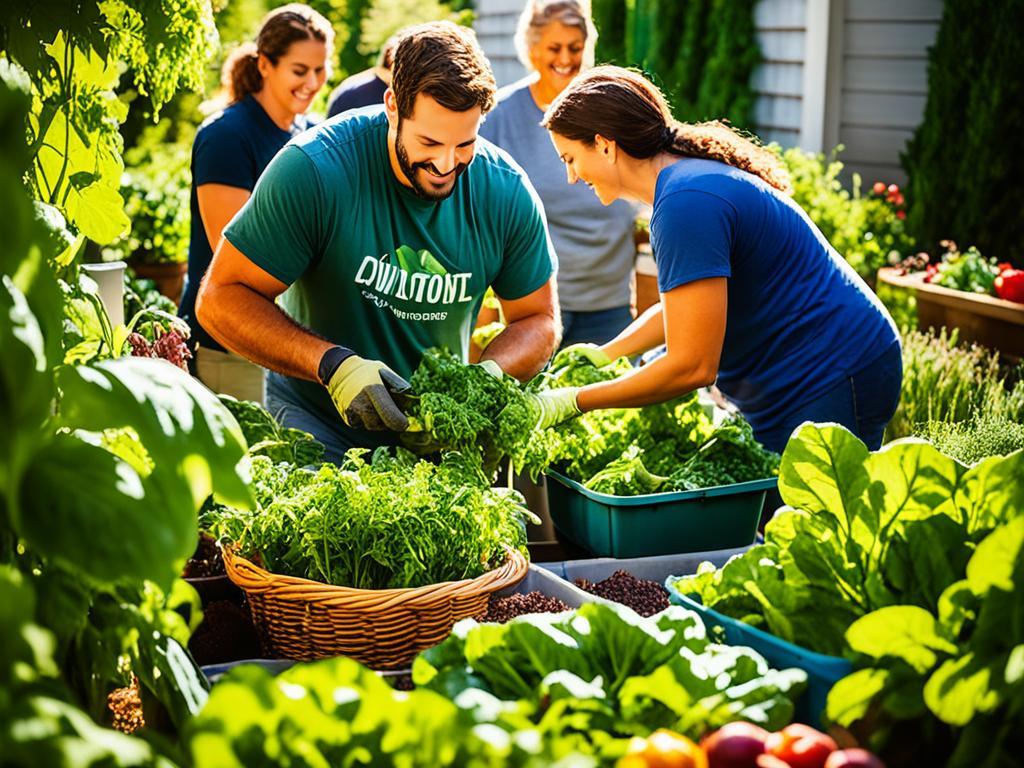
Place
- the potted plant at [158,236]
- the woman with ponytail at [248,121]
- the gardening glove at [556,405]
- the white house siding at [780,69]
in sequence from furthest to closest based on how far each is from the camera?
the white house siding at [780,69] < the potted plant at [158,236] < the woman with ponytail at [248,121] < the gardening glove at [556,405]

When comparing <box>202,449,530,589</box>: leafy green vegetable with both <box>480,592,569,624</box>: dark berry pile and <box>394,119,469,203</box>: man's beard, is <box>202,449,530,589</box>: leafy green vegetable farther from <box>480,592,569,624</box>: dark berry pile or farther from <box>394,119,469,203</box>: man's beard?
<box>394,119,469,203</box>: man's beard

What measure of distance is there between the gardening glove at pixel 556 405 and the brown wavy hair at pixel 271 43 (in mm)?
2430

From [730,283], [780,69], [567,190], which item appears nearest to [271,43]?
[567,190]

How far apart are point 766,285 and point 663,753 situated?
1874 mm

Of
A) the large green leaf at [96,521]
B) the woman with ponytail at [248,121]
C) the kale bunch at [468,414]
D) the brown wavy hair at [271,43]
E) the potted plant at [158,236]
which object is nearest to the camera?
the large green leaf at [96,521]

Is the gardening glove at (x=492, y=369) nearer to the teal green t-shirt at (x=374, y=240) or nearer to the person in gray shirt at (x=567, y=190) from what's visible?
the teal green t-shirt at (x=374, y=240)

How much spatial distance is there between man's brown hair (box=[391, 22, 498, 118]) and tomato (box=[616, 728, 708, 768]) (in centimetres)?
183

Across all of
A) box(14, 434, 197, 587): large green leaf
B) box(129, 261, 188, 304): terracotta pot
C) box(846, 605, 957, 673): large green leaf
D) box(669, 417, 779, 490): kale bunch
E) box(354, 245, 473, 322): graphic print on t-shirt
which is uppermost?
box(14, 434, 197, 587): large green leaf

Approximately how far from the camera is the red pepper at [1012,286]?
16.7 ft

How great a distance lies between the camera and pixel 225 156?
4.40 meters

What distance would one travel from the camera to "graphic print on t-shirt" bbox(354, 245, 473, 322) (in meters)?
2.86

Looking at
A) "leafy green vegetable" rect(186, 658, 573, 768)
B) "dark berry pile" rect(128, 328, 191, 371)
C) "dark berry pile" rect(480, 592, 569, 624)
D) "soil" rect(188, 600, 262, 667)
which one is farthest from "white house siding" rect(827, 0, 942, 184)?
"leafy green vegetable" rect(186, 658, 573, 768)

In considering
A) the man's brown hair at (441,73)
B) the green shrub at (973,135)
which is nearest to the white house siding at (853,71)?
the green shrub at (973,135)

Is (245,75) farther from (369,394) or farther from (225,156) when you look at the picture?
(369,394)
